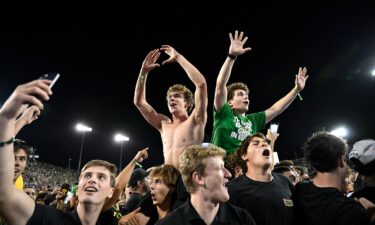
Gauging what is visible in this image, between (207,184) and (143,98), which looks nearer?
(207,184)

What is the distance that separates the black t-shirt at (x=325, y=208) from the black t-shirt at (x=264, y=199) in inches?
4.4

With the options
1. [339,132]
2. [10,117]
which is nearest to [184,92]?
[10,117]

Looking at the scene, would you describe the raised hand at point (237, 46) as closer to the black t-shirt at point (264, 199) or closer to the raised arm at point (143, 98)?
the raised arm at point (143, 98)

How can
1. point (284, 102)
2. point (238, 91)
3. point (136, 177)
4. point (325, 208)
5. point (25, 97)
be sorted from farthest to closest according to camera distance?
1. point (284, 102)
2. point (136, 177)
3. point (238, 91)
4. point (325, 208)
5. point (25, 97)

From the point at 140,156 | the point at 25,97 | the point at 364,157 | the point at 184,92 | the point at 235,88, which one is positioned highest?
the point at 235,88

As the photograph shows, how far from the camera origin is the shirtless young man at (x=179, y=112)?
4613mm

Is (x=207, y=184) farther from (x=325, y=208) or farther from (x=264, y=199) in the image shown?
(x=325, y=208)

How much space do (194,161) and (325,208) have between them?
1.21 metres

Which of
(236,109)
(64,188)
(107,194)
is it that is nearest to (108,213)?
(107,194)

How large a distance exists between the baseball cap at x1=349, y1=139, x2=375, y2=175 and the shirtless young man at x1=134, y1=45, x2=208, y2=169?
2.07 meters

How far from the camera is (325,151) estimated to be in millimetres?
3104

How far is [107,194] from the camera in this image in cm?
351

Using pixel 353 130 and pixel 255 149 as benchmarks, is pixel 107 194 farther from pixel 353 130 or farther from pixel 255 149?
pixel 353 130

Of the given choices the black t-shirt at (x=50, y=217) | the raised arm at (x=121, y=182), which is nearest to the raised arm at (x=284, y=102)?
the raised arm at (x=121, y=182)
